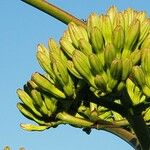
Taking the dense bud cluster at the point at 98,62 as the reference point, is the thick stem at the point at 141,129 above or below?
below

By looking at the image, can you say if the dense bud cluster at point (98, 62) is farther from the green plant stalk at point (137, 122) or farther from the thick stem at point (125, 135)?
the thick stem at point (125, 135)

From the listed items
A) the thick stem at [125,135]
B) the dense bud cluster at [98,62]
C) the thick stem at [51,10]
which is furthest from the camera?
the thick stem at [125,135]

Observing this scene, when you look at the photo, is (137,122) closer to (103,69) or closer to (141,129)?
(141,129)

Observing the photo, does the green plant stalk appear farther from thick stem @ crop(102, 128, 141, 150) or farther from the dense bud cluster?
thick stem @ crop(102, 128, 141, 150)

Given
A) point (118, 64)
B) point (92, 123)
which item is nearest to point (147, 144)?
point (92, 123)

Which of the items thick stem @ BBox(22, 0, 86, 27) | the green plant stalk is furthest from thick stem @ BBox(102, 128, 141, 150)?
thick stem @ BBox(22, 0, 86, 27)

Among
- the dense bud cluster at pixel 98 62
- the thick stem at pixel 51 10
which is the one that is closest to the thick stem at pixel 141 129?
the dense bud cluster at pixel 98 62

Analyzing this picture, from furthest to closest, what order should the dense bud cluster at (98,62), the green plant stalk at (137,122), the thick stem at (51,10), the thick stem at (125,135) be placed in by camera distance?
1. the thick stem at (125,135)
2. the green plant stalk at (137,122)
3. the dense bud cluster at (98,62)
4. the thick stem at (51,10)

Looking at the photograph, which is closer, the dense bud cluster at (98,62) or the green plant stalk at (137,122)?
the dense bud cluster at (98,62)
